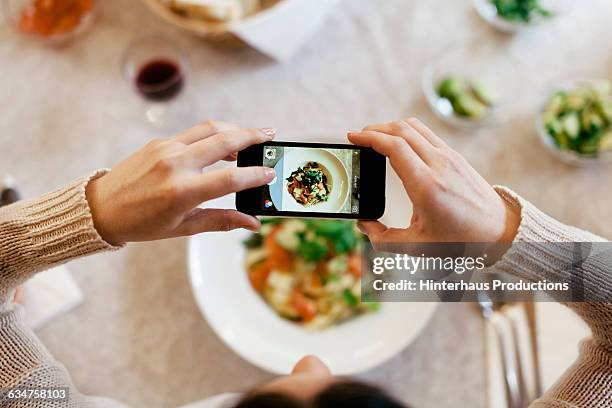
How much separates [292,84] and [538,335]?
68 centimetres

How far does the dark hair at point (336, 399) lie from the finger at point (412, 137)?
283mm

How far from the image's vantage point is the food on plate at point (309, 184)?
2.37 ft

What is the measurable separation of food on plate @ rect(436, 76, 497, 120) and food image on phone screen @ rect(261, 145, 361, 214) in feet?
1.53

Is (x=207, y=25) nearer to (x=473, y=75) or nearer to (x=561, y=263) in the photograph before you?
(x=473, y=75)

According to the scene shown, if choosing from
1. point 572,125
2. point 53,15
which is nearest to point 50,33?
point 53,15

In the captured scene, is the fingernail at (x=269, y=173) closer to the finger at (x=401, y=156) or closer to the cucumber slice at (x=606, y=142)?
the finger at (x=401, y=156)

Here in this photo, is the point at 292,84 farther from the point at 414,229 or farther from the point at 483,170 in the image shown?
the point at 414,229

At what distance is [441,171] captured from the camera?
661mm

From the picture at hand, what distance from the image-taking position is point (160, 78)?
1117mm

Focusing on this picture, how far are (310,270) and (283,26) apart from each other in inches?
19.3

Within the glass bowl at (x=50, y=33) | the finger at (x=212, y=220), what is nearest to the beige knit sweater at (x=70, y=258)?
the finger at (x=212, y=220)

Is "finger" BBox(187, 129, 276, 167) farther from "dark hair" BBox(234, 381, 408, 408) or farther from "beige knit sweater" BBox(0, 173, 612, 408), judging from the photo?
"dark hair" BBox(234, 381, 408, 408)

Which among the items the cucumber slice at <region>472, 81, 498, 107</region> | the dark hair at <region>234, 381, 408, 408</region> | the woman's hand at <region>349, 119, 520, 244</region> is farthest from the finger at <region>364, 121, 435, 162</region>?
the cucumber slice at <region>472, 81, 498, 107</region>

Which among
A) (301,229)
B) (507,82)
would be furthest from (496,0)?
(301,229)
